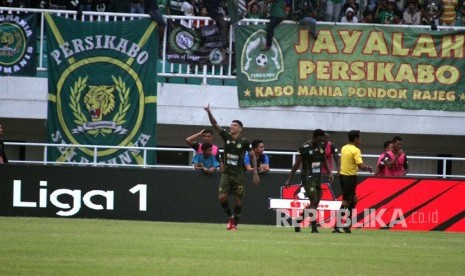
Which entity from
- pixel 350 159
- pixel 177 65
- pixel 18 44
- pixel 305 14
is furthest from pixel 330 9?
pixel 350 159

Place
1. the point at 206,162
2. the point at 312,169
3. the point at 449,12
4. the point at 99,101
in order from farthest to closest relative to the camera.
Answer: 1. the point at 449,12
2. the point at 99,101
3. the point at 206,162
4. the point at 312,169

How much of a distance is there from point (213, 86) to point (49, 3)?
448 cm

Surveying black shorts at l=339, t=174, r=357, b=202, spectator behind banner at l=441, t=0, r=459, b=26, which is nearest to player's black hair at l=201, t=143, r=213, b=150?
black shorts at l=339, t=174, r=357, b=202

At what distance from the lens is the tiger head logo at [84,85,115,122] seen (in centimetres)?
2523

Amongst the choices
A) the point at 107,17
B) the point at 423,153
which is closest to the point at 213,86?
the point at 107,17

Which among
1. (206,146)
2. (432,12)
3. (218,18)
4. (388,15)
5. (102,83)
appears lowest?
(206,146)

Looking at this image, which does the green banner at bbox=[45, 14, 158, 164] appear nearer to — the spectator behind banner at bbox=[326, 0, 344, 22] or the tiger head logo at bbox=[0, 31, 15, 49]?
the tiger head logo at bbox=[0, 31, 15, 49]

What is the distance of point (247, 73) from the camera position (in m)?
25.7

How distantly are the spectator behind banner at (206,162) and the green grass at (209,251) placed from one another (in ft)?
10.0

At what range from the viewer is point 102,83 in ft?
83.3

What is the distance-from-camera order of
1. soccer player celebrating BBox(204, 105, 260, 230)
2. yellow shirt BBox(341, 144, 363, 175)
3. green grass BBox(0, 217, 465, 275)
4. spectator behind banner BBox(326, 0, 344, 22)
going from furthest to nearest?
spectator behind banner BBox(326, 0, 344, 22)
yellow shirt BBox(341, 144, 363, 175)
soccer player celebrating BBox(204, 105, 260, 230)
green grass BBox(0, 217, 465, 275)

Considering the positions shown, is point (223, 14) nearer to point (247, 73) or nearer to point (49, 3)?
point (247, 73)

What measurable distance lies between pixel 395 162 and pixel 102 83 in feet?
21.8

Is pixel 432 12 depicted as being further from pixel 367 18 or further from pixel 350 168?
pixel 350 168
